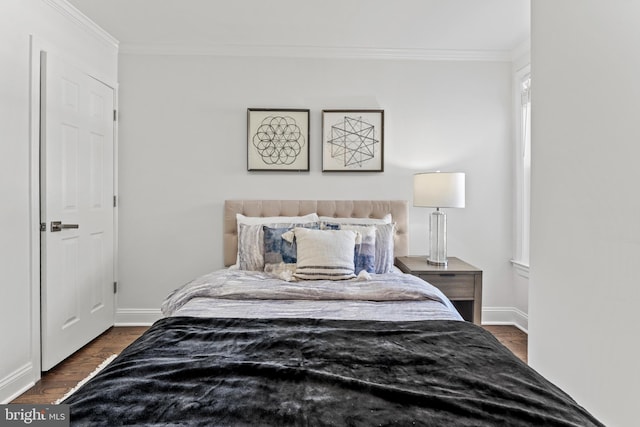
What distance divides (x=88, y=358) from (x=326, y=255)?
1.97 m

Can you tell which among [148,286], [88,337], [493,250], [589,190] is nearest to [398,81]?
[493,250]

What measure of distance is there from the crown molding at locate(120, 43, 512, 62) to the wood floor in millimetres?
2490

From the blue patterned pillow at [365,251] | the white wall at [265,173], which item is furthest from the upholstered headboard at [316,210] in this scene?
the blue patterned pillow at [365,251]

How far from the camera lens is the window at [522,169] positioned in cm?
321

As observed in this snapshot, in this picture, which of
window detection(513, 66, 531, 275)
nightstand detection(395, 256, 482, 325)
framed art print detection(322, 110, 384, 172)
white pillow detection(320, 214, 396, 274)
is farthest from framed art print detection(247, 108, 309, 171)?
window detection(513, 66, 531, 275)

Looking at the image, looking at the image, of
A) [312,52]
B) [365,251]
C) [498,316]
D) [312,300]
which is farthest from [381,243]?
[312,52]

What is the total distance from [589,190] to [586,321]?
12.7 inches

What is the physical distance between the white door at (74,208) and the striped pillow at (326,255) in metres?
1.68

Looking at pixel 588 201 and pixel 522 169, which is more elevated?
pixel 522 169

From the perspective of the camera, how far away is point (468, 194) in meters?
3.33

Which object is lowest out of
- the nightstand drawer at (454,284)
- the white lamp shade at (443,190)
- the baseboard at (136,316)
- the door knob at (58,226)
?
the baseboard at (136,316)

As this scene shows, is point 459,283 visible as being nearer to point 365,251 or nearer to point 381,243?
point 381,243

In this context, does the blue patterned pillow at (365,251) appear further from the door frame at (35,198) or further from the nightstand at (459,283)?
the door frame at (35,198)

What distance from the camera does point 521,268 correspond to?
3.19 m
